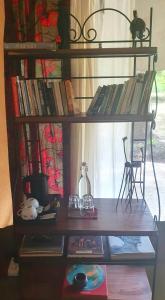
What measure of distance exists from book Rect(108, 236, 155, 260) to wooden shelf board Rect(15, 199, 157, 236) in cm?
17

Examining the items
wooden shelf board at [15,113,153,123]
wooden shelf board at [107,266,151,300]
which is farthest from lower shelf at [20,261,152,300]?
wooden shelf board at [15,113,153,123]

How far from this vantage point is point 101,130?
6.11ft

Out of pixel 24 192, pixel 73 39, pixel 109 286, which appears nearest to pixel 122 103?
pixel 73 39

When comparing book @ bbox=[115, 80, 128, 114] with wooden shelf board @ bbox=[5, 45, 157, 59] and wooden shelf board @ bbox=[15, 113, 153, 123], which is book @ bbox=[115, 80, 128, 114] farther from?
wooden shelf board @ bbox=[5, 45, 157, 59]

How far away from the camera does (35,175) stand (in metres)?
1.75

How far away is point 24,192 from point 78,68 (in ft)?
2.62

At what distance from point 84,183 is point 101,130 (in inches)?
13.5

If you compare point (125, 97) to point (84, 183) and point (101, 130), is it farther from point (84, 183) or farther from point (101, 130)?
point (84, 183)

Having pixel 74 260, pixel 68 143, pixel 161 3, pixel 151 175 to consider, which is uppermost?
pixel 161 3

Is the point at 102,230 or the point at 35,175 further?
the point at 35,175

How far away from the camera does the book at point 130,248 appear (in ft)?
5.43

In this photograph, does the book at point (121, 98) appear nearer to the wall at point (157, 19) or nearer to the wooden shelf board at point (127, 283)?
the wall at point (157, 19)

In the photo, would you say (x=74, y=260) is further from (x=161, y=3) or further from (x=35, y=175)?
(x=161, y=3)

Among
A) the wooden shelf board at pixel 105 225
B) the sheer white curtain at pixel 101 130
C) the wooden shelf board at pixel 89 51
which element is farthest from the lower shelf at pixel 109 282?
the wooden shelf board at pixel 89 51
